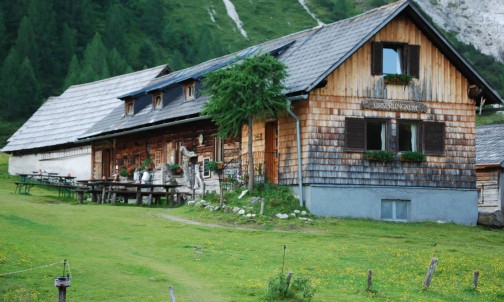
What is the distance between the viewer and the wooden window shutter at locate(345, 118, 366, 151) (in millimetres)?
39291

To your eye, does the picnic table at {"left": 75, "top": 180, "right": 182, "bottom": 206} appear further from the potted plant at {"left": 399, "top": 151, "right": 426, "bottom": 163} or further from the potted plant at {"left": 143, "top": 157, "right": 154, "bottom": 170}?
the potted plant at {"left": 399, "top": 151, "right": 426, "bottom": 163}

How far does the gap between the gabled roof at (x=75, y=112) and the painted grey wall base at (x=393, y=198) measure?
23.0 meters

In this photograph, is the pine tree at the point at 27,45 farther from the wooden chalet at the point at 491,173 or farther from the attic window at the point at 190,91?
the wooden chalet at the point at 491,173

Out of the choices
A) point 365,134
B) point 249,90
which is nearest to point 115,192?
point 249,90

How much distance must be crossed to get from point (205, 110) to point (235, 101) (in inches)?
79.2

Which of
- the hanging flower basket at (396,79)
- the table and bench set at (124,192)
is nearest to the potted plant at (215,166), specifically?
the table and bench set at (124,192)

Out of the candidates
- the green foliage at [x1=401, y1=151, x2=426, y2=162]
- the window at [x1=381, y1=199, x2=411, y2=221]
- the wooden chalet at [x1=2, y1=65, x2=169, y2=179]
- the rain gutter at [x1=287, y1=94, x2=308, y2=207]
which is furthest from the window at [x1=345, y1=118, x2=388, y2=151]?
the wooden chalet at [x1=2, y1=65, x2=169, y2=179]

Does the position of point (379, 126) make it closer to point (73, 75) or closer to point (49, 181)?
point (49, 181)

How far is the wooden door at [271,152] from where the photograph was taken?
135 ft

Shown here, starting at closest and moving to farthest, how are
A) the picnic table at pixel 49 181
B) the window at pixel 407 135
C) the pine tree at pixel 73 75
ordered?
the window at pixel 407 135
the picnic table at pixel 49 181
the pine tree at pixel 73 75

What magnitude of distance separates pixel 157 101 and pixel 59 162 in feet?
39.6

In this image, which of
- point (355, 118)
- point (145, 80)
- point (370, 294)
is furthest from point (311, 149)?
point (145, 80)

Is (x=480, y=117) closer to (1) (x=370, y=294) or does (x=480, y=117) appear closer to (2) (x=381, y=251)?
(2) (x=381, y=251)

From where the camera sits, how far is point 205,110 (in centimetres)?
4047
